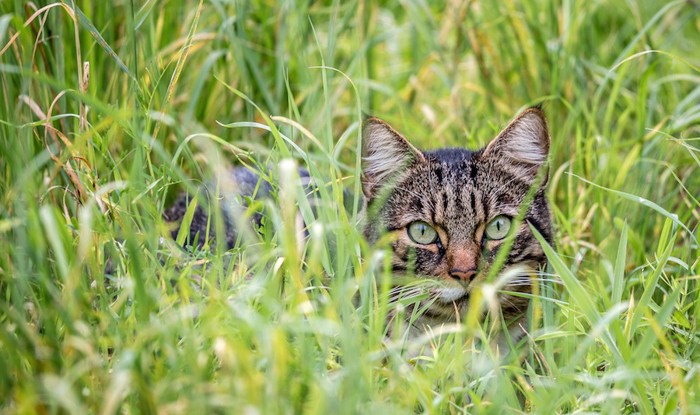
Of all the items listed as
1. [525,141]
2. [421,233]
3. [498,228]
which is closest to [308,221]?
[421,233]

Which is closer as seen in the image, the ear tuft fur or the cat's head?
the cat's head

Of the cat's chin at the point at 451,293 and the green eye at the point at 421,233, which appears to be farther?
the green eye at the point at 421,233

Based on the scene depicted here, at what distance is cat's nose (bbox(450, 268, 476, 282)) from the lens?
2486 mm

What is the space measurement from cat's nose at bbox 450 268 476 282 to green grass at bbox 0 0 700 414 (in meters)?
0.17

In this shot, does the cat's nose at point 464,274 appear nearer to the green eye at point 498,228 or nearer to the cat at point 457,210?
the cat at point 457,210

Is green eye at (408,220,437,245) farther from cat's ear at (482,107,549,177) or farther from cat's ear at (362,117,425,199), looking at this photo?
cat's ear at (482,107,549,177)

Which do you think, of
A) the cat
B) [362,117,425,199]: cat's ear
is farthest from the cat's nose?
[362,117,425,199]: cat's ear

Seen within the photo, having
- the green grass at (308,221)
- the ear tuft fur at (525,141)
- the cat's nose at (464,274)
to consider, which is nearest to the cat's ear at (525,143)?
the ear tuft fur at (525,141)

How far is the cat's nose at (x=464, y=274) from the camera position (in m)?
2.49

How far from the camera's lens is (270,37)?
3938 mm

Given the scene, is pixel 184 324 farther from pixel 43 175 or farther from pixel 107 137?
pixel 43 175

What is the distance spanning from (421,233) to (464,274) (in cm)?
24

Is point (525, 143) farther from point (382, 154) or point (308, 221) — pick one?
point (308, 221)

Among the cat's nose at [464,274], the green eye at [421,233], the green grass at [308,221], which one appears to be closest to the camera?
the green grass at [308,221]
